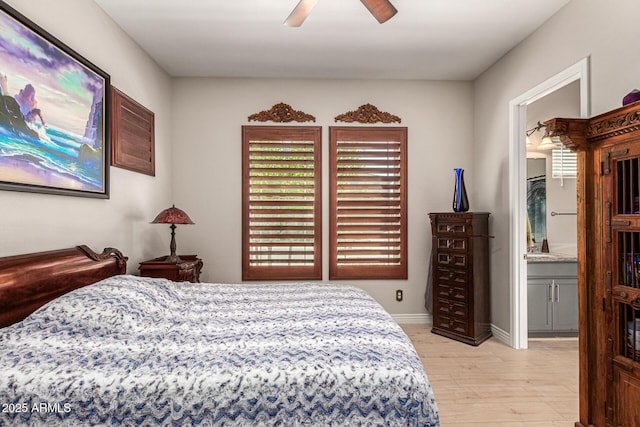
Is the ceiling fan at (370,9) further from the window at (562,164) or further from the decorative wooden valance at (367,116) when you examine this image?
the window at (562,164)

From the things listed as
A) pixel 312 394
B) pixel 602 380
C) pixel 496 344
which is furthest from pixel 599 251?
pixel 496 344

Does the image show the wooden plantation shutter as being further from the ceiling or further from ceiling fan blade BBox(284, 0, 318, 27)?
ceiling fan blade BBox(284, 0, 318, 27)

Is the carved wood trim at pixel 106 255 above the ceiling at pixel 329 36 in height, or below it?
below

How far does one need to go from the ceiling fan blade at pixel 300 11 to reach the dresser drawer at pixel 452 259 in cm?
269

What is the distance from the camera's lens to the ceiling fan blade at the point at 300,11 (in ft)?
7.29

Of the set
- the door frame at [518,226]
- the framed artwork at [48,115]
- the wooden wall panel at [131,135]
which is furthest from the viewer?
the door frame at [518,226]

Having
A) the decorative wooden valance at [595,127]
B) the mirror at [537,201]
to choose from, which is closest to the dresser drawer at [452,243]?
the mirror at [537,201]

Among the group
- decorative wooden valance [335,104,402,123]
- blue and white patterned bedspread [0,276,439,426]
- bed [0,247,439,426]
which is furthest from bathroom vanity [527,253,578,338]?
blue and white patterned bedspread [0,276,439,426]

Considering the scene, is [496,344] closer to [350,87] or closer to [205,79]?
[350,87]

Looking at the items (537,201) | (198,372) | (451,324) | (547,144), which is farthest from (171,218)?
(547,144)

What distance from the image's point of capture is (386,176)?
4.26 metres

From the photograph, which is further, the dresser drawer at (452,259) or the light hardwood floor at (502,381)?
the dresser drawer at (452,259)

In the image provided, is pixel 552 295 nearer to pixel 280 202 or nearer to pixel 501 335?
pixel 501 335

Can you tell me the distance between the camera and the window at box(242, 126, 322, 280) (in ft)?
13.8
